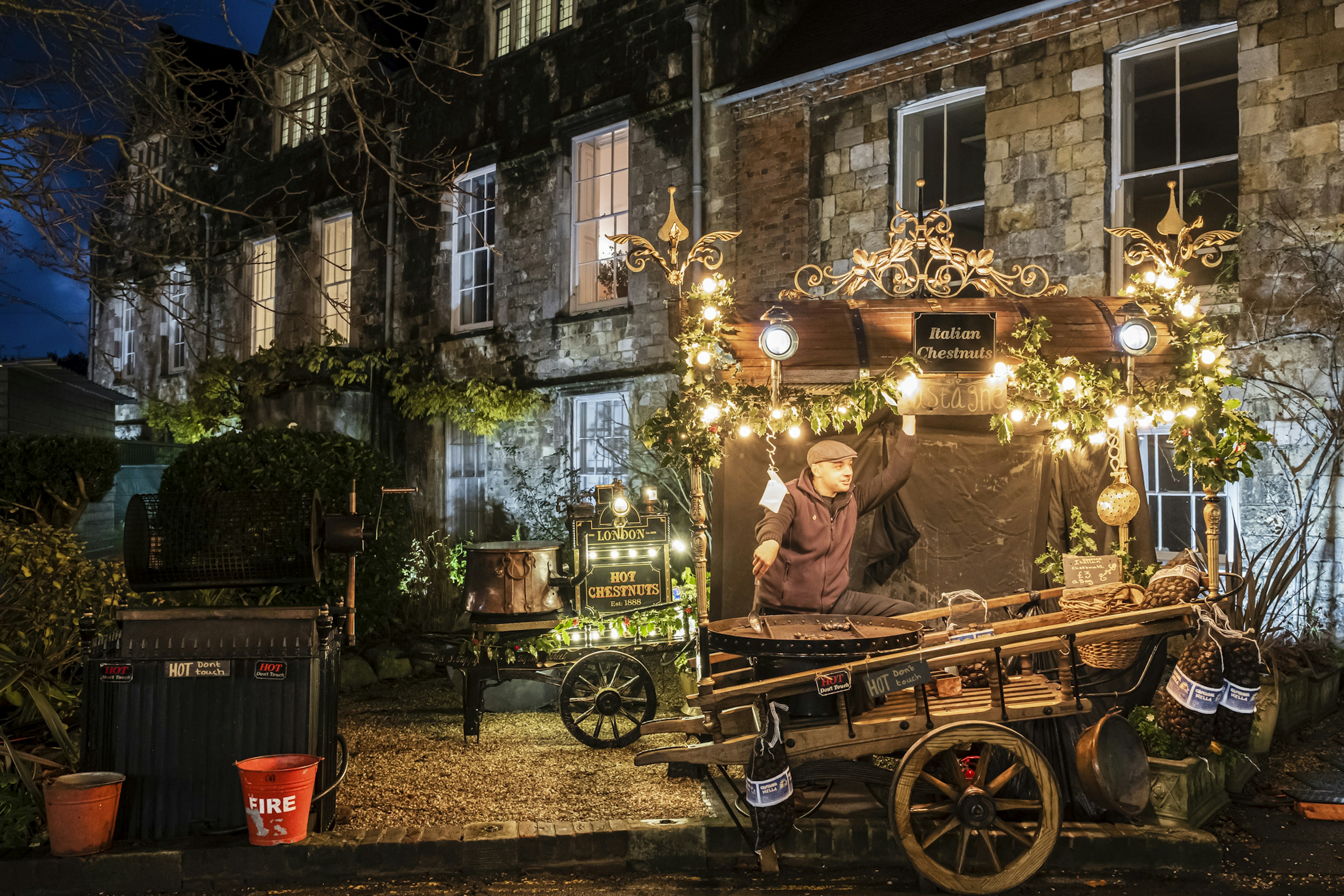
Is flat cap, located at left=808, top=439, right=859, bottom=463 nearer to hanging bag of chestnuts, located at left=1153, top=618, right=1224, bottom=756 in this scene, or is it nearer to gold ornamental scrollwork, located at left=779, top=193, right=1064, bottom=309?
gold ornamental scrollwork, located at left=779, top=193, right=1064, bottom=309

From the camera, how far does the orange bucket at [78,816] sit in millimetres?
4691

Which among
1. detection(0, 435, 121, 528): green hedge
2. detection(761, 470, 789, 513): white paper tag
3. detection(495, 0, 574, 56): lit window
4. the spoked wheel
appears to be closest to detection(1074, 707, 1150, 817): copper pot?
detection(761, 470, 789, 513): white paper tag

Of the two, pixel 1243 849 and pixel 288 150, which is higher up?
pixel 288 150

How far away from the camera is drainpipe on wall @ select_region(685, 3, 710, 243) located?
1145 cm

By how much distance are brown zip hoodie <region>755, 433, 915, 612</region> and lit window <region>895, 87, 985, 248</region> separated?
14.2ft

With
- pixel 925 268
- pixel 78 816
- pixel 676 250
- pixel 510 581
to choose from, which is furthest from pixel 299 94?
pixel 78 816

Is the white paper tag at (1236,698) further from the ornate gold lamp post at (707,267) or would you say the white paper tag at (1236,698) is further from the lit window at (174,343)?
the lit window at (174,343)

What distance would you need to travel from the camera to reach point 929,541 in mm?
7355

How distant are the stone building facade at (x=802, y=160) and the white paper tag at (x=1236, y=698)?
138 inches

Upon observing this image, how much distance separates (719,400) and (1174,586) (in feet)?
8.97

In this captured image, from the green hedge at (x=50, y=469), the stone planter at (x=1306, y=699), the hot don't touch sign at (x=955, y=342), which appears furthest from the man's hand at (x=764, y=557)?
the green hedge at (x=50, y=469)

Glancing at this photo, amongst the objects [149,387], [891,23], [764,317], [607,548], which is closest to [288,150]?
[149,387]

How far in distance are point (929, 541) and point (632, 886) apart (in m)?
3.62

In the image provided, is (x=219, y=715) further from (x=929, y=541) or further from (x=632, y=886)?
(x=929, y=541)
